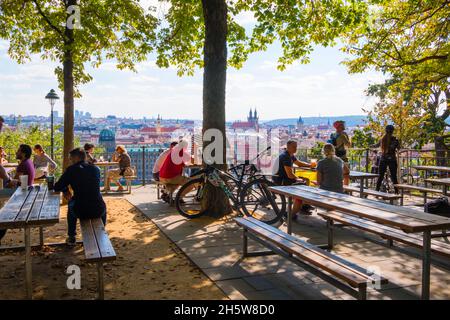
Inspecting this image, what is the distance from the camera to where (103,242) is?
415cm

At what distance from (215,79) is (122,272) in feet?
13.7

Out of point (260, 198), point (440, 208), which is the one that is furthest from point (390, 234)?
point (260, 198)

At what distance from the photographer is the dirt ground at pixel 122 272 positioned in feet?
13.7

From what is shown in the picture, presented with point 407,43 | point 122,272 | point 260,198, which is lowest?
point 122,272

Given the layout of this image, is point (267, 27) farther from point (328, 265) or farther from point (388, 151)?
point (328, 265)

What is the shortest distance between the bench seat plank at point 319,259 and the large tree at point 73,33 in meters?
6.62

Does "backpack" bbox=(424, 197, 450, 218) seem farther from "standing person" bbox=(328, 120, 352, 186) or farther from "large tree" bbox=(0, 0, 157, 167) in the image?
"large tree" bbox=(0, 0, 157, 167)

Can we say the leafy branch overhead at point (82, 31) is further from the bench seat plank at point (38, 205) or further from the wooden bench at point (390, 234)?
the wooden bench at point (390, 234)

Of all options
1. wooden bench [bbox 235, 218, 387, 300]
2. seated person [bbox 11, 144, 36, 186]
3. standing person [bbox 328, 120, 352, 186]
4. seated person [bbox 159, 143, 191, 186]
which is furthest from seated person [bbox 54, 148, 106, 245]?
standing person [bbox 328, 120, 352, 186]

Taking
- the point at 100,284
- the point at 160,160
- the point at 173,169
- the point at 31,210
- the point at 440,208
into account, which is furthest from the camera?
the point at 160,160

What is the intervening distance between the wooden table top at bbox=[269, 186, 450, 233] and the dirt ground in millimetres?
1482

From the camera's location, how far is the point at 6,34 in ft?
37.5
